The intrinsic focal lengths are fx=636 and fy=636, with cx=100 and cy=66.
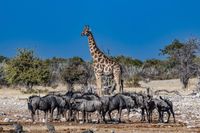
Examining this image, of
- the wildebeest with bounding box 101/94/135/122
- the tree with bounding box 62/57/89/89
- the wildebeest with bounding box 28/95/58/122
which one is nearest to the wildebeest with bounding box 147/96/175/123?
the wildebeest with bounding box 101/94/135/122

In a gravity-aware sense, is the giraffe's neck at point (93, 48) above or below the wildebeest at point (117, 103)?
above

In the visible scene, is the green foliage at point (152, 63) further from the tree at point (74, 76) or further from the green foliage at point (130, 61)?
the tree at point (74, 76)

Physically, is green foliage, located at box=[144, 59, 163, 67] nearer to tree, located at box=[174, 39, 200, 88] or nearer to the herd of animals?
tree, located at box=[174, 39, 200, 88]

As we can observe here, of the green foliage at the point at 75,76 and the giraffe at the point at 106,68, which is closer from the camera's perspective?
the giraffe at the point at 106,68

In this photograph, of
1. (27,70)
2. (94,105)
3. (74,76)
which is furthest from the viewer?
(27,70)

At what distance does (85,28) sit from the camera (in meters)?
36.2

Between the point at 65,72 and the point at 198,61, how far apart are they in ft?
41.5

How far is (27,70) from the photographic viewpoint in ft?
181

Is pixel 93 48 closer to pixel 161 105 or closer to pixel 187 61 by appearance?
pixel 161 105

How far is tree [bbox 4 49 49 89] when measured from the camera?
179 feet

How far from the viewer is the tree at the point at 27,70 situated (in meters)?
54.7

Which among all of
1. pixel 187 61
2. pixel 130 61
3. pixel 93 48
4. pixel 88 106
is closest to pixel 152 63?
pixel 130 61

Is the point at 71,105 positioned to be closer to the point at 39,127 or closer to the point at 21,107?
the point at 39,127

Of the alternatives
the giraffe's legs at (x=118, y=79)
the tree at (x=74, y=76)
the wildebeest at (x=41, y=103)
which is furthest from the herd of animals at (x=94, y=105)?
the tree at (x=74, y=76)
